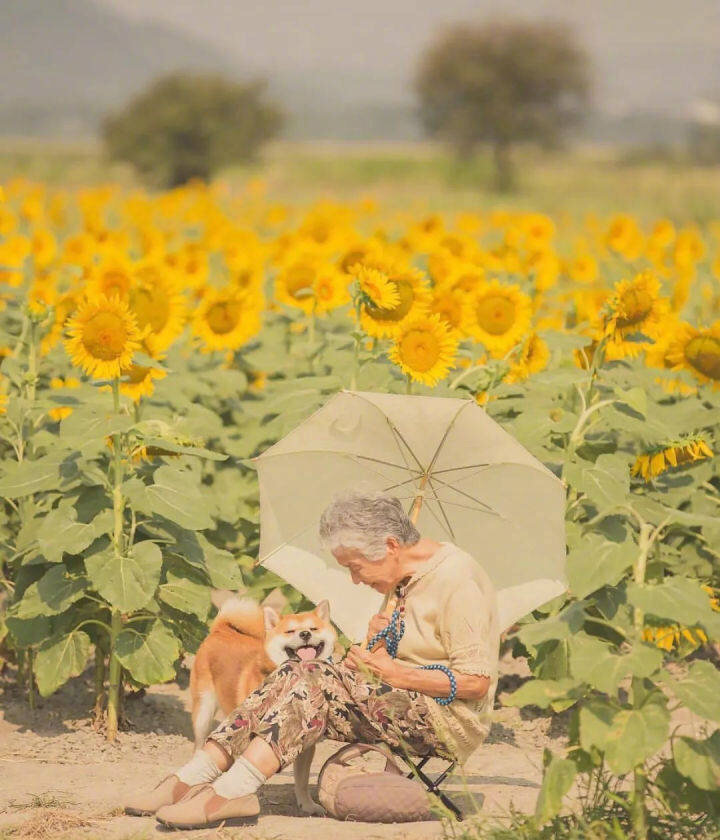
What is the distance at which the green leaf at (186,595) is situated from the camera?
4.37m

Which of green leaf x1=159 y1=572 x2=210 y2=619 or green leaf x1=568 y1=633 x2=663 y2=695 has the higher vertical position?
green leaf x1=568 y1=633 x2=663 y2=695

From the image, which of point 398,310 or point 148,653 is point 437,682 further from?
point 398,310

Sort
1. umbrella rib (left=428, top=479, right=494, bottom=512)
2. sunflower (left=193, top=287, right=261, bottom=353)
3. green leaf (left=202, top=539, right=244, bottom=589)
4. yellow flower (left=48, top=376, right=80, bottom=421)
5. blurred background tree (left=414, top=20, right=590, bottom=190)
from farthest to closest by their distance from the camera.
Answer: blurred background tree (left=414, top=20, right=590, bottom=190), sunflower (left=193, top=287, right=261, bottom=353), yellow flower (left=48, top=376, right=80, bottom=421), green leaf (left=202, top=539, right=244, bottom=589), umbrella rib (left=428, top=479, right=494, bottom=512)

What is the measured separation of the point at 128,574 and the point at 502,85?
56.6 metres

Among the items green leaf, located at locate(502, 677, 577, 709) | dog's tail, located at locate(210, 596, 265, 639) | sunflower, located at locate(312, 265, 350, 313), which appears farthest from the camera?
sunflower, located at locate(312, 265, 350, 313)

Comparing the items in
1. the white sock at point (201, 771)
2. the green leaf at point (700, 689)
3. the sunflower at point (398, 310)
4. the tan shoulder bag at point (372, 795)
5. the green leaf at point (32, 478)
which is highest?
the sunflower at point (398, 310)

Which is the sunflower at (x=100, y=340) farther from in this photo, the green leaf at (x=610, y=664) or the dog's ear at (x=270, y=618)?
the green leaf at (x=610, y=664)

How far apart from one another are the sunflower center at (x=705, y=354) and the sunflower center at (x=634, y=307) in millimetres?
391

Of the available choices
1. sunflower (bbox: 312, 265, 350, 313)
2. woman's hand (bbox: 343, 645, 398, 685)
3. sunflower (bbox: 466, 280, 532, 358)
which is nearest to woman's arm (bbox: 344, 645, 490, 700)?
woman's hand (bbox: 343, 645, 398, 685)

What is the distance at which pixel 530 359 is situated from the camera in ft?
17.6

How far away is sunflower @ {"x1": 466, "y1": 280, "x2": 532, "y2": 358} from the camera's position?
222 inches

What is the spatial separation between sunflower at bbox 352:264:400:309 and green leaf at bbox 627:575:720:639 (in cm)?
212

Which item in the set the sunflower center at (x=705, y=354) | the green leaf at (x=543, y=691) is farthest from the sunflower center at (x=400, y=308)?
the green leaf at (x=543, y=691)

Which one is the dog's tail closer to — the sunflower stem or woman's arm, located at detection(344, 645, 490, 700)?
the sunflower stem
